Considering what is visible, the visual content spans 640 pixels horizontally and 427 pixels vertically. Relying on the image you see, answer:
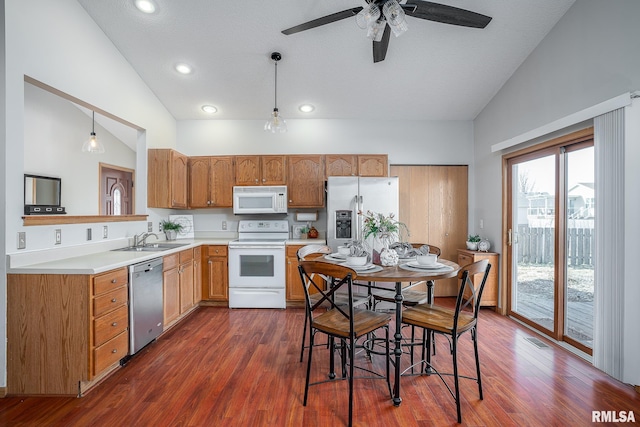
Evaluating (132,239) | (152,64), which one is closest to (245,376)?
(132,239)

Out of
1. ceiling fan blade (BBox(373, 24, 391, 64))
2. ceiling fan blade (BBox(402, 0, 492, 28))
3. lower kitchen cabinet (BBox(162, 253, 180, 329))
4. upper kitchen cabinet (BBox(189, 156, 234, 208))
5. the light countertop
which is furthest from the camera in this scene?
upper kitchen cabinet (BBox(189, 156, 234, 208))

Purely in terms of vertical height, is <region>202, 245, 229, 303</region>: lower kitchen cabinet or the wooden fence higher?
the wooden fence

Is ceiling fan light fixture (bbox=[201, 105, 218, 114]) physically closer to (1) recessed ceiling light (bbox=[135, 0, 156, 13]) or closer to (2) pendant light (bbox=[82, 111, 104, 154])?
(2) pendant light (bbox=[82, 111, 104, 154])

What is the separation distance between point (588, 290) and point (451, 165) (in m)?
2.34

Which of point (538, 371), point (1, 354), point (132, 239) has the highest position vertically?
point (132, 239)

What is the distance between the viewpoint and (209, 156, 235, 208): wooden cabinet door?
4.32m

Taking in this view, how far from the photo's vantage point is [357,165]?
432 centimetres

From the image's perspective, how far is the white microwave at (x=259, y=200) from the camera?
13.9 feet

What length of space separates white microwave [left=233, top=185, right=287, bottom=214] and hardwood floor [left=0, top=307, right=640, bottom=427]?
6.16 feet

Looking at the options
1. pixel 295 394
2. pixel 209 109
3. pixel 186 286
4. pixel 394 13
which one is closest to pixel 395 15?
pixel 394 13

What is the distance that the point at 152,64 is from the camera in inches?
136

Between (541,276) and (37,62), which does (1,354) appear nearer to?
(37,62)

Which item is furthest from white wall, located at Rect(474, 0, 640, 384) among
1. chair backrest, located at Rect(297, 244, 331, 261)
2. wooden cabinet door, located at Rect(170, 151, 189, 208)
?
wooden cabinet door, located at Rect(170, 151, 189, 208)

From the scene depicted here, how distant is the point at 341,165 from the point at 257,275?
6.32 ft
